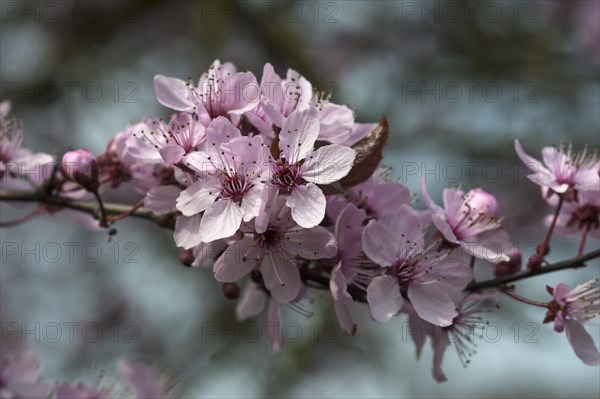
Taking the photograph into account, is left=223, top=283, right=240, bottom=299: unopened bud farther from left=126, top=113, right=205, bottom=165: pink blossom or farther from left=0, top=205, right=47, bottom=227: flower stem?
left=0, top=205, right=47, bottom=227: flower stem

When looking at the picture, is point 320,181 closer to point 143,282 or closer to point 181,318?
point 181,318

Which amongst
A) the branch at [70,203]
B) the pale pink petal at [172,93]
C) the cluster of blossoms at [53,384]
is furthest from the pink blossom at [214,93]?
the cluster of blossoms at [53,384]

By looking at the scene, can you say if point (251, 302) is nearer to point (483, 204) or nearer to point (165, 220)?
point (165, 220)

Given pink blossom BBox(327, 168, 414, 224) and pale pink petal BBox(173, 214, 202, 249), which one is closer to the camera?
pale pink petal BBox(173, 214, 202, 249)

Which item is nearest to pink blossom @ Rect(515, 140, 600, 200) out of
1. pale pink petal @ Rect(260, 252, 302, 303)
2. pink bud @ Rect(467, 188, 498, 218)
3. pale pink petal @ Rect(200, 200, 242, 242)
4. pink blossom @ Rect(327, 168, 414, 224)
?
pink bud @ Rect(467, 188, 498, 218)

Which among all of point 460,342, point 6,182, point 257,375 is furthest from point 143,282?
point 460,342

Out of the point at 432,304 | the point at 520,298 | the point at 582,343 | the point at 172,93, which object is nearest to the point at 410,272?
the point at 432,304
